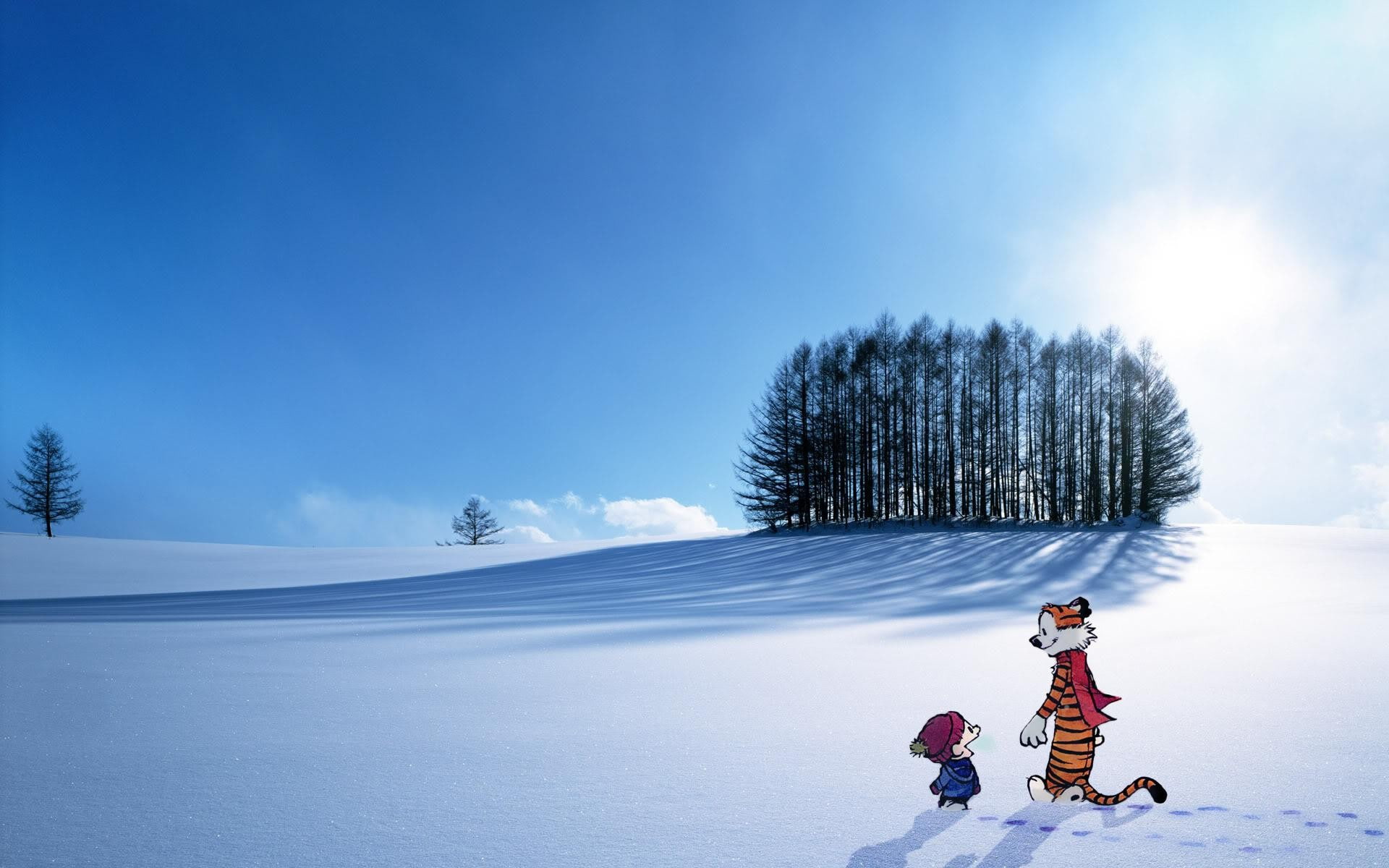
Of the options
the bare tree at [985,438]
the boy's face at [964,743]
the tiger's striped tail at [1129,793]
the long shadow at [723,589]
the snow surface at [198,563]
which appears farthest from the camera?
the bare tree at [985,438]

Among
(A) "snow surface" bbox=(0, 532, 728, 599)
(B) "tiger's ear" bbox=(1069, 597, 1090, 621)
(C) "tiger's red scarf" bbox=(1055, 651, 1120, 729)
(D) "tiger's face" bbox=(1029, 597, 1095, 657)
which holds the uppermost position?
(B) "tiger's ear" bbox=(1069, 597, 1090, 621)

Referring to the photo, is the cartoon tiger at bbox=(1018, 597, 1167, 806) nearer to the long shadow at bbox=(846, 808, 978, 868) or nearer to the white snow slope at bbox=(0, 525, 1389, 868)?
the white snow slope at bbox=(0, 525, 1389, 868)

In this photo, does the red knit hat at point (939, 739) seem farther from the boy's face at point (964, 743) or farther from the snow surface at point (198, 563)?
the snow surface at point (198, 563)

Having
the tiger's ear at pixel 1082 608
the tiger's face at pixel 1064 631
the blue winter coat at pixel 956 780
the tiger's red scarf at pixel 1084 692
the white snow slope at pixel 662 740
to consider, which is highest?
the tiger's ear at pixel 1082 608

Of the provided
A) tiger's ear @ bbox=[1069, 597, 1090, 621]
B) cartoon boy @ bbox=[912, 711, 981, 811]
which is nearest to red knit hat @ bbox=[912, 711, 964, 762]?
cartoon boy @ bbox=[912, 711, 981, 811]

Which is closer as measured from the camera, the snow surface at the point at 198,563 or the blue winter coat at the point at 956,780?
the blue winter coat at the point at 956,780

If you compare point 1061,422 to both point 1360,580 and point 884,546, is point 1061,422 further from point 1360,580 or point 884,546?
point 1360,580

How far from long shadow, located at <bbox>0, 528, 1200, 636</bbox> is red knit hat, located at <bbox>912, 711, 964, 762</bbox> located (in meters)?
4.01

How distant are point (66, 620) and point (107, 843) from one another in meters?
6.78

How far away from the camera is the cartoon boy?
1.56m

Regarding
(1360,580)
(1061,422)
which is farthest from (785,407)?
(1360,580)

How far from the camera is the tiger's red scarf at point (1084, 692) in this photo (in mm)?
1604

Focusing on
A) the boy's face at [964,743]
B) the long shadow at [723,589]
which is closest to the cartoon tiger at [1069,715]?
the boy's face at [964,743]

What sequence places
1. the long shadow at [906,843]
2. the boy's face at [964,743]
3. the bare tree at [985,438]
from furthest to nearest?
the bare tree at [985,438] < the boy's face at [964,743] < the long shadow at [906,843]
